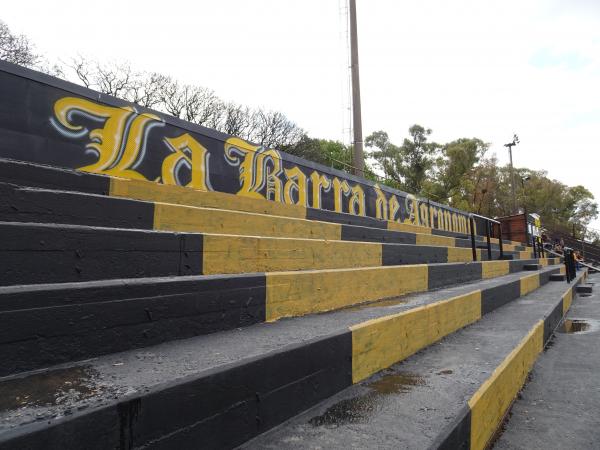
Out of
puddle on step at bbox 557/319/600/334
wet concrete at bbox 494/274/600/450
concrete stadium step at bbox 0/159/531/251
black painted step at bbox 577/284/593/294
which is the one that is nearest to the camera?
wet concrete at bbox 494/274/600/450

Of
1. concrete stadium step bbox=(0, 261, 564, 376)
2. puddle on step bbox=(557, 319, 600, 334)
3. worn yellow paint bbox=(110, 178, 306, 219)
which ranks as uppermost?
worn yellow paint bbox=(110, 178, 306, 219)

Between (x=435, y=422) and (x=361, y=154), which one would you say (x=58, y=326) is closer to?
(x=435, y=422)

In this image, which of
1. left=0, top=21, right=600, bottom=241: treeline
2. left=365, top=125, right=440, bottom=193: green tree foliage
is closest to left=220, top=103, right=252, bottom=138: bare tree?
left=0, top=21, right=600, bottom=241: treeline

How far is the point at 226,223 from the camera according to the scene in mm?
3047

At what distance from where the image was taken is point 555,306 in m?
4.45

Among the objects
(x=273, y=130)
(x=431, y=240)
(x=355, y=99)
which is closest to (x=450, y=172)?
(x=273, y=130)

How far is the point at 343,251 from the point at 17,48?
1893 centimetres

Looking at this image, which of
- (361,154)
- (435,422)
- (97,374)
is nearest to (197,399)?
(97,374)

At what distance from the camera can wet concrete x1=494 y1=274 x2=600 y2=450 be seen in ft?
5.97

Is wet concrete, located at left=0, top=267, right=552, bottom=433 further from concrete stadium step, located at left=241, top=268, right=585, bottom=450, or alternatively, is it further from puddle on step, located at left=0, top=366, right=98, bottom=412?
concrete stadium step, located at left=241, top=268, right=585, bottom=450

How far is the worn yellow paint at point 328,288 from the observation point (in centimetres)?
219

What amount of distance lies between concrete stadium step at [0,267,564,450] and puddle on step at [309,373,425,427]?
0.08 m

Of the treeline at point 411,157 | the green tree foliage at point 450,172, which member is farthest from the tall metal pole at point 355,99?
the green tree foliage at point 450,172

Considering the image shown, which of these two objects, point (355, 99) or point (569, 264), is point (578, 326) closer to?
point (569, 264)
